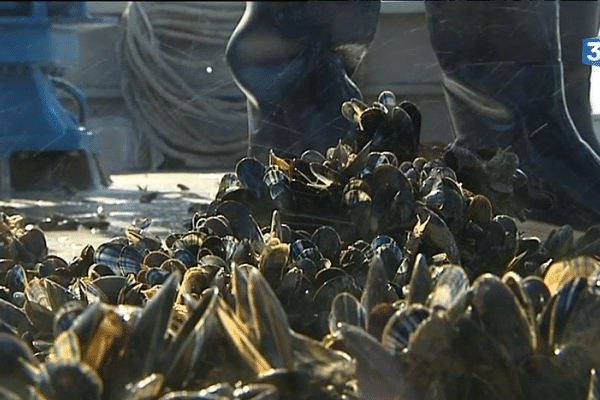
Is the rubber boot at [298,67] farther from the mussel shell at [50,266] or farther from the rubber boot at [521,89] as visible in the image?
the mussel shell at [50,266]

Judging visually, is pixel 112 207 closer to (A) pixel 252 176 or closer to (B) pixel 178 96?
(B) pixel 178 96

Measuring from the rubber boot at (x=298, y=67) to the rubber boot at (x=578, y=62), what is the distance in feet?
1.72

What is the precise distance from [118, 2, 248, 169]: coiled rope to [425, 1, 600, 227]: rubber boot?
133 centimetres

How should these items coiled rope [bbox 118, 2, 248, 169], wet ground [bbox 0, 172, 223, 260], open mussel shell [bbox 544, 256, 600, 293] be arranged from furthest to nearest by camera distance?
coiled rope [bbox 118, 2, 248, 169] < wet ground [bbox 0, 172, 223, 260] < open mussel shell [bbox 544, 256, 600, 293]

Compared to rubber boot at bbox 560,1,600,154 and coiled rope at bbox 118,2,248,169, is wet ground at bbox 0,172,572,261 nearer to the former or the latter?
coiled rope at bbox 118,2,248,169

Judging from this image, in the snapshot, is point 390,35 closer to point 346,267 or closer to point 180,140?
point 346,267

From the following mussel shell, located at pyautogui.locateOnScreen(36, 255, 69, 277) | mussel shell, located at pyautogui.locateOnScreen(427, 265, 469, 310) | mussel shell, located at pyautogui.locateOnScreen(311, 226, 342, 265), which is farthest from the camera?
mussel shell, located at pyautogui.locateOnScreen(36, 255, 69, 277)

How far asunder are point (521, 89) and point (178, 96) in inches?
122

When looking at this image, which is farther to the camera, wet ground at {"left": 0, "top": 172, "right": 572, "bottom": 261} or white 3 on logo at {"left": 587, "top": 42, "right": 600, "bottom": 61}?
wet ground at {"left": 0, "top": 172, "right": 572, "bottom": 261}

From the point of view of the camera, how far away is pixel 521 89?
237 cm

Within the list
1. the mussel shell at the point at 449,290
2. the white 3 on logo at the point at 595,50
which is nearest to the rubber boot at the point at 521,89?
the white 3 on logo at the point at 595,50

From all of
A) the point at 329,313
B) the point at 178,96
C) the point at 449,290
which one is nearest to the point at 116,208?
the point at 178,96

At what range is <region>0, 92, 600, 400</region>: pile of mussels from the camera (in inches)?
34.1

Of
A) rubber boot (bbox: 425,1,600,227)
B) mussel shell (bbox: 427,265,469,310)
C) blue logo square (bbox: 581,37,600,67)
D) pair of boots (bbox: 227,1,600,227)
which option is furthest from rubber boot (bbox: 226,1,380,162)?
mussel shell (bbox: 427,265,469,310)
